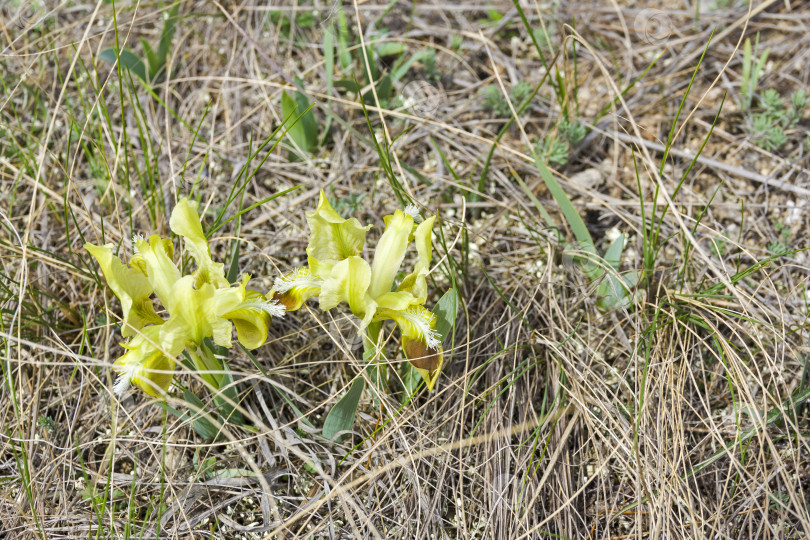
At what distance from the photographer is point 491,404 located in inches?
77.0

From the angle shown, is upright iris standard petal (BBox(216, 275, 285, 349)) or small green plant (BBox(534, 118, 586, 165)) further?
small green plant (BBox(534, 118, 586, 165))

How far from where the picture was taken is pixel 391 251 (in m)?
1.76

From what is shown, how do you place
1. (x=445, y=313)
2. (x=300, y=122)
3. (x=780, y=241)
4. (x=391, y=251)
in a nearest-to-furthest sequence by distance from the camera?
(x=391, y=251)
(x=445, y=313)
(x=780, y=241)
(x=300, y=122)

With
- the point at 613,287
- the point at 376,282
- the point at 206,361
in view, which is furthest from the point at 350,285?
the point at 613,287

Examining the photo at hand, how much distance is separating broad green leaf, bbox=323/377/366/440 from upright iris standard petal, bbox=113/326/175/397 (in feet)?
1.56

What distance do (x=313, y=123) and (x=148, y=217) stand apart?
0.74 m

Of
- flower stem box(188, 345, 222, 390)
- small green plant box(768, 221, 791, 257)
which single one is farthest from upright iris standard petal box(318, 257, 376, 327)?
small green plant box(768, 221, 791, 257)

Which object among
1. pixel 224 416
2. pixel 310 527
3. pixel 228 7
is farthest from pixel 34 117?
pixel 310 527

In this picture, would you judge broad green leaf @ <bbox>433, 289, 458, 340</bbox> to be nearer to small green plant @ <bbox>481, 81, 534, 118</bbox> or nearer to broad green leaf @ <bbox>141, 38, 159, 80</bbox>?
small green plant @ <bbox>481, 81, 534, 118</bbox>

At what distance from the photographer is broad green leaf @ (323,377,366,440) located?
1.78m

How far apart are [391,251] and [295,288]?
29cm

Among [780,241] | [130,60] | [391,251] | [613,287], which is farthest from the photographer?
[130,60]

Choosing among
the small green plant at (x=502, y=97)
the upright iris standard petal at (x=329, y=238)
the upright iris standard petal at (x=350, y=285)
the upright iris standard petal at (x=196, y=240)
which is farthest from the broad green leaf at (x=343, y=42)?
the upright iris standard petal at (x=350, y=285)

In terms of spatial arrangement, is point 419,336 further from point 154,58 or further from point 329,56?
point 154,58
